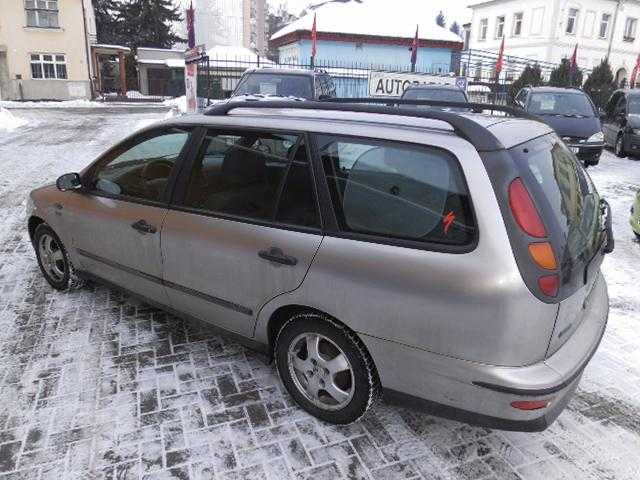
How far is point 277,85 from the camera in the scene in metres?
11.0

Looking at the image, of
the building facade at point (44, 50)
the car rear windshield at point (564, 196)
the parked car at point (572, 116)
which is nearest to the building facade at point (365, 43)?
the building facade at point (44, 50)

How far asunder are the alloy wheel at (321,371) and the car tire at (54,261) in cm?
232

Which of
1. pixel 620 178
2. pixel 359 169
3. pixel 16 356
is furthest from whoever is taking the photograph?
pixel 620 178

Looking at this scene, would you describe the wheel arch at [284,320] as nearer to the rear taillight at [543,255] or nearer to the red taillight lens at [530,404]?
the red taillight lens at [530,404]

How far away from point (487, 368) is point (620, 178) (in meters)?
9.76

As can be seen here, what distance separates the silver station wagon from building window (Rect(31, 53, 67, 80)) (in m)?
33.0

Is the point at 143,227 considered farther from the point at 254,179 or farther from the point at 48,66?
the point at 48,66

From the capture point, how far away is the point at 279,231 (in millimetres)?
2820

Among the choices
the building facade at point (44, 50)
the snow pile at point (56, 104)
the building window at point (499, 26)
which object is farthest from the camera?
the building window at point (499, 26)

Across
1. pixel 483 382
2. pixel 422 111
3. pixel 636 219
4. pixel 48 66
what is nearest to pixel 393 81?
pixel 636 219

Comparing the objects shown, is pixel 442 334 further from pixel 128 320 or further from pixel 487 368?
pixel 128 320

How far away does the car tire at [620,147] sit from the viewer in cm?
1270

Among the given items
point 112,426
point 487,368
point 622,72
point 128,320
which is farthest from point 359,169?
point 622,72

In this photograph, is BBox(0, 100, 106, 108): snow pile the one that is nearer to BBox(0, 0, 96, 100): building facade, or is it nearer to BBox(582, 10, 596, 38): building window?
BBox(0, 0, 96, 100): building facade
